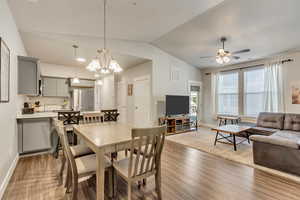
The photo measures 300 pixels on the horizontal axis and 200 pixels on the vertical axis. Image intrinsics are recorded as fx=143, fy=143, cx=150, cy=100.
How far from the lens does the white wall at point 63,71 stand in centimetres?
542

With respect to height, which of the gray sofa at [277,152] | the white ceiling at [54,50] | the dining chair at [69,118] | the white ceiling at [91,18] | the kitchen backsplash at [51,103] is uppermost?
the white ceiling at [91,18]

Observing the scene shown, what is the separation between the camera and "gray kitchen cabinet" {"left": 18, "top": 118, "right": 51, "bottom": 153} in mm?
3064

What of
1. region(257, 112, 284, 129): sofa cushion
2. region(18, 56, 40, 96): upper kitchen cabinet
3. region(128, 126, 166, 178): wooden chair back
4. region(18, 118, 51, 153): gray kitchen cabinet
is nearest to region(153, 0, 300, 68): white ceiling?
region(257, 112, 284, 129): sofa cushion

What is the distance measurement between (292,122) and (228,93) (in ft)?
8.05

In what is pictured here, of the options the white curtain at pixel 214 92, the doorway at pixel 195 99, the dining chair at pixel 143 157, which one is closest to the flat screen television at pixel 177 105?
the doorway at pixel 195 99

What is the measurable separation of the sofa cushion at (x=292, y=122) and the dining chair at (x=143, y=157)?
171 inches

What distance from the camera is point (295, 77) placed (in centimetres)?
443

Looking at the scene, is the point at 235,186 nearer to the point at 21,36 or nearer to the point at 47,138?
the point at 47,138

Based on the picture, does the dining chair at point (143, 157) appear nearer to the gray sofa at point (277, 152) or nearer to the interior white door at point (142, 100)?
the gray sofa at point (277, 152)

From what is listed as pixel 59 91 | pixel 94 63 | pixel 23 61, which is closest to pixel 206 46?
pixel 94 63

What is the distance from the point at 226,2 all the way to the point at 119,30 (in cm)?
245

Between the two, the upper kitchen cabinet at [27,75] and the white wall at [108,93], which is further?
the white wall at [108,93]

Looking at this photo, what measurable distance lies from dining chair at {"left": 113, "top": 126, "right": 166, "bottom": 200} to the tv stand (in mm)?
3447

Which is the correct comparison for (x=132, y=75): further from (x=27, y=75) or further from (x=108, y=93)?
(x=27, y=75)
